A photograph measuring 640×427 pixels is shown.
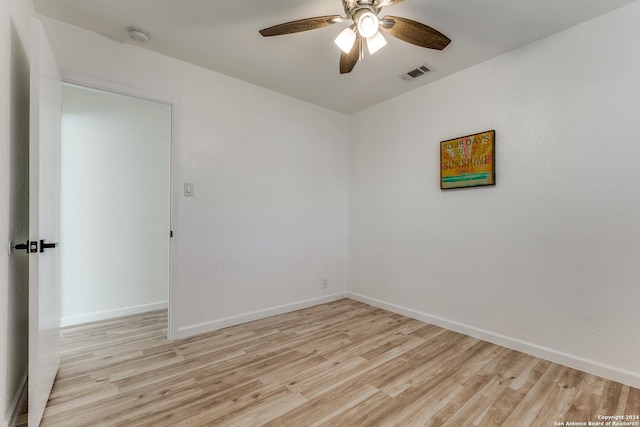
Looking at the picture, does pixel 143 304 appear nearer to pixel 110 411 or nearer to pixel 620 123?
pixel 110 411

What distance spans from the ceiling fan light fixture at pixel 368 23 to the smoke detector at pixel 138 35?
168cm

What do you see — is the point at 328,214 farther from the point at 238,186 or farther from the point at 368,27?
the point at 368,27

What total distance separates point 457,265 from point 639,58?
6.28 ft

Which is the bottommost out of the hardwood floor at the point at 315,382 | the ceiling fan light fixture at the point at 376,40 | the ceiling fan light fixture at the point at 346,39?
the hardwood floor at the point at 315,382

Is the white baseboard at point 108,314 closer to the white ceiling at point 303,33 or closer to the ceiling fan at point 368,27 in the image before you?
the white ceiling at point 303,33

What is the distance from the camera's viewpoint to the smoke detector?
7.22 feet

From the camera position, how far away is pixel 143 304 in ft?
11.2

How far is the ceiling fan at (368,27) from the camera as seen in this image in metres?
1.66

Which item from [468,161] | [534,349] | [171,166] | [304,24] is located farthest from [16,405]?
[468,161]

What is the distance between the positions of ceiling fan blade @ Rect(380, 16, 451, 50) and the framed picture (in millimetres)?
1090

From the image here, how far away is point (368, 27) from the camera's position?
1654 millimetres

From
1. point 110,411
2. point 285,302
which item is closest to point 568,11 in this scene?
point 285,302

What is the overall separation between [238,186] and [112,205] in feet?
4.91

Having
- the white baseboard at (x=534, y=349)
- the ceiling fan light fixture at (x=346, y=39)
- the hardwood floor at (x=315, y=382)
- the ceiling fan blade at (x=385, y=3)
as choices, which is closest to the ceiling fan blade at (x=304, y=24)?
the ceiling fan light fixture at (x=346, y=39)
